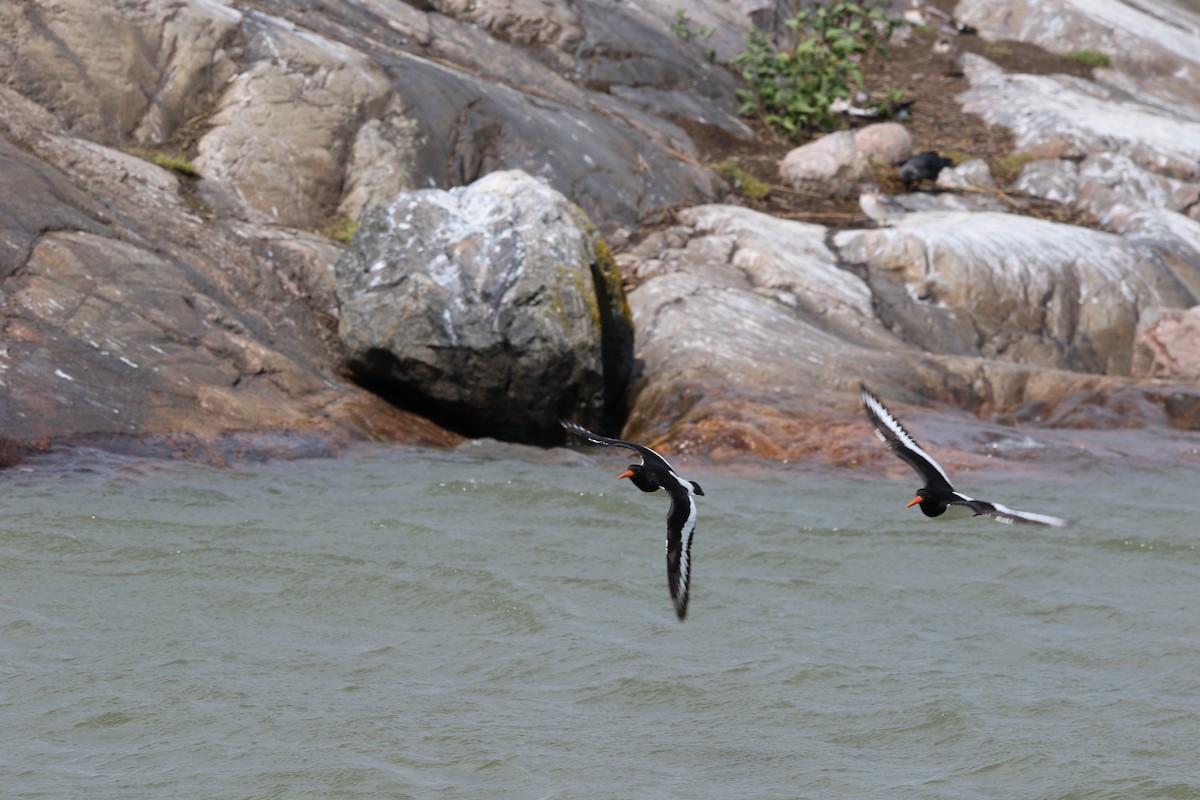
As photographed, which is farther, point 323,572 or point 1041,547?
point 1041,547

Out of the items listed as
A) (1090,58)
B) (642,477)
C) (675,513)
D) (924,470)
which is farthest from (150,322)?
(1090,58)

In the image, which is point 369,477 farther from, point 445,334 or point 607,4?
point 607,4

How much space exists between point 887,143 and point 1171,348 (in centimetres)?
633

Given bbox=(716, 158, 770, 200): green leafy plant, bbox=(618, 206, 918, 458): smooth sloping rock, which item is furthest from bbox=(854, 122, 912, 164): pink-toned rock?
bbox=(618, 206, 918, 458): smooth sloping rock

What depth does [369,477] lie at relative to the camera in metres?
11.0

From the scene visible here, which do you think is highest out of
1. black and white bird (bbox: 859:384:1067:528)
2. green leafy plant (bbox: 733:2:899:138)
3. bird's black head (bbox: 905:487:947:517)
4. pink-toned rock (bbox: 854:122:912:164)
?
green leafy plant (bbox: 733:2:899:138)

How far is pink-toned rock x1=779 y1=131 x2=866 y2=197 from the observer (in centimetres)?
2014

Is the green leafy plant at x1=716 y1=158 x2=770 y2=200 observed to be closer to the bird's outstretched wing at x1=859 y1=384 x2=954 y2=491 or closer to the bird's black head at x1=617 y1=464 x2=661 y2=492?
the bird's outstretched wing at x1=859 y1=384 x2=954 y2=491

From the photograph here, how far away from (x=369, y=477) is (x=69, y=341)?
2802 mm

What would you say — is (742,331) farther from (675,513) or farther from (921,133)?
(921,133)

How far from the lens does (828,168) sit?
66.3 feet

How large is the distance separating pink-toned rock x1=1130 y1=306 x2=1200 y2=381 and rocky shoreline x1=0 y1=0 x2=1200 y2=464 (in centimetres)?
5

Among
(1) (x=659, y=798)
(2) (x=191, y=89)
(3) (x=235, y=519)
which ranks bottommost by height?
(3) (x=235, y=519)

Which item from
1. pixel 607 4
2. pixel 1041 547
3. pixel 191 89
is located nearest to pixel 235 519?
pixel 1041 547
